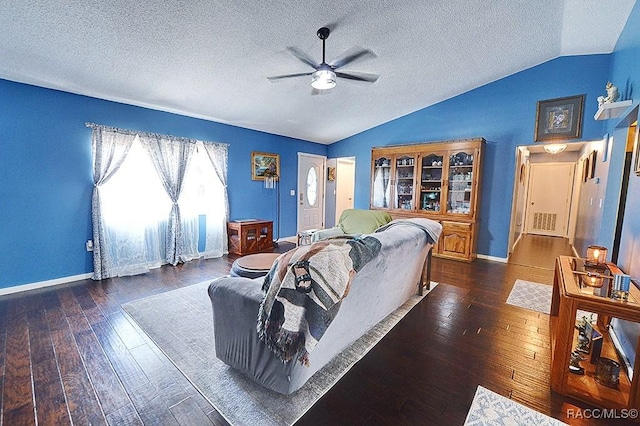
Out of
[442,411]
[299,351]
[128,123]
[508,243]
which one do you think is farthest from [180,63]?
[508,243]

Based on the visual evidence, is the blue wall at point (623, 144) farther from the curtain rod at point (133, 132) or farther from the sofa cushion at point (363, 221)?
the curtain rod at point (133, 132)

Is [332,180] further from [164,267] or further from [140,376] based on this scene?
[140,376]

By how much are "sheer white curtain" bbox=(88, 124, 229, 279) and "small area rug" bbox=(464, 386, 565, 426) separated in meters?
4.29

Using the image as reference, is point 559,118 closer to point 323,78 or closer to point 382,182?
point 382,182

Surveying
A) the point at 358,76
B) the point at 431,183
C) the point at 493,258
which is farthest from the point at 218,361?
the point at 493,258

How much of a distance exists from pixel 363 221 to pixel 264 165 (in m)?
2.62

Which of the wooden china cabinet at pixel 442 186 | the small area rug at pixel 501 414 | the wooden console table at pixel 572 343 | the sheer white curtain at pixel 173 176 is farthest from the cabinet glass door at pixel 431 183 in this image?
the sheer white curtain at pixel 173 176

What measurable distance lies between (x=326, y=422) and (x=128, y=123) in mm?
4409

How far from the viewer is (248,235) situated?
508cm

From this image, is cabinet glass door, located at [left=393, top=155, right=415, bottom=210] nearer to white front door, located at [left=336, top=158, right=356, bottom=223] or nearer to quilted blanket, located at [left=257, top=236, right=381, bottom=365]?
white front door, located at [left=336, top=158, right=356, bottom=223]

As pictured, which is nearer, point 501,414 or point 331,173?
point 501,414

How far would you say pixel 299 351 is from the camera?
137 cm

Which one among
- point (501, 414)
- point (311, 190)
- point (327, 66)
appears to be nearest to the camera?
point (501, 414)

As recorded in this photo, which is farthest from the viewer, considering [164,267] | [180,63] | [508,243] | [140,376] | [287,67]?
[508,243]
